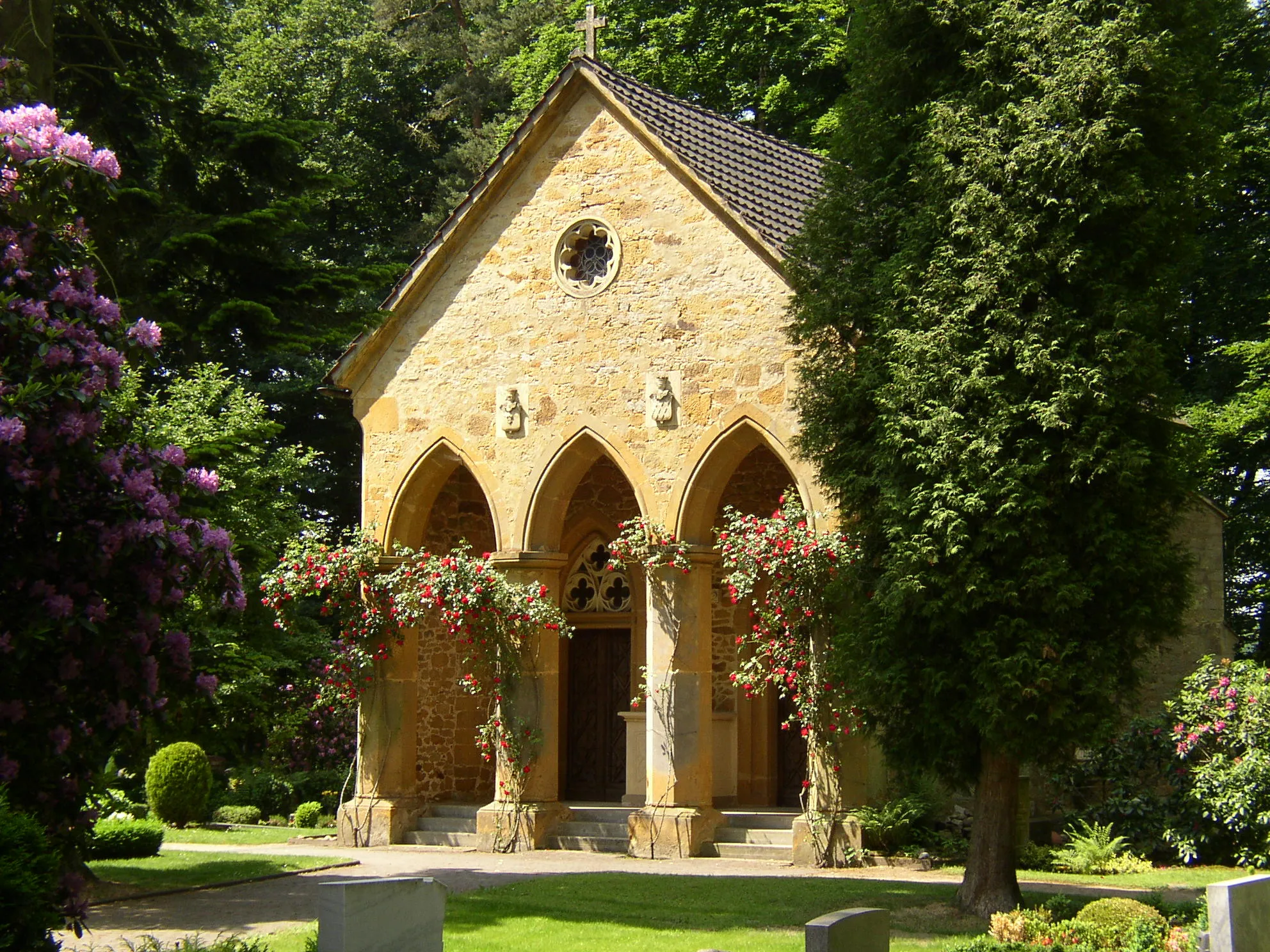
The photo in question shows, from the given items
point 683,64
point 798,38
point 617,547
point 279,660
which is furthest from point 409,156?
point 617,547

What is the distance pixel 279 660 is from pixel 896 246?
449 inches

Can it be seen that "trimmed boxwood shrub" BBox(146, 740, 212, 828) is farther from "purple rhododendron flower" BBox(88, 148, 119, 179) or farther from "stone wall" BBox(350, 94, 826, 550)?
"purple rhododendron flower" BBox(88, 148, 119, 179)

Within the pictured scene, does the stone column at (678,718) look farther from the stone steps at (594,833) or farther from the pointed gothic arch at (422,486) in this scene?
the pointed gothic arch at (422,486)

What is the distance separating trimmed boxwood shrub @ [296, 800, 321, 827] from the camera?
65.6 ft

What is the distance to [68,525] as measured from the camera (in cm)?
819

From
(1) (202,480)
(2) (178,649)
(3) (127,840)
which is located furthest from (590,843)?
(1) (202,480)

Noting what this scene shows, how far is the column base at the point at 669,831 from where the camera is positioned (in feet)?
50.0

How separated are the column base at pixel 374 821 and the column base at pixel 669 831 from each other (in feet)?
10.3

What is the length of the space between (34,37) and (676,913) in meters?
8.69

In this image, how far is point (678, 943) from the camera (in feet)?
32.6

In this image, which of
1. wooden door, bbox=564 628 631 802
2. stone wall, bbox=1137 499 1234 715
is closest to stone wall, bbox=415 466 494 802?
wooden door, bbox=564 628 631 802

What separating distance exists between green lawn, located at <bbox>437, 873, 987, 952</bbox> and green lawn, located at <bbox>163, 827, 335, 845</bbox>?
242 inches

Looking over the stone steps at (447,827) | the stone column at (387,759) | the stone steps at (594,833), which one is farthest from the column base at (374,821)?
the stone steps at (594,833)

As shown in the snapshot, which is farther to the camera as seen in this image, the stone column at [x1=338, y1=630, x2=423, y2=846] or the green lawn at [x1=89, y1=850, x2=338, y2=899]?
the stone column at [x1=338, y1=630, x2=423, y2=846]
